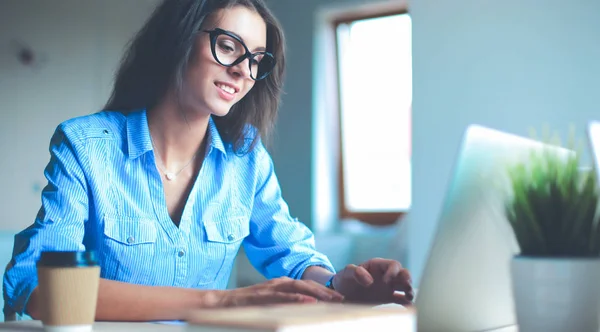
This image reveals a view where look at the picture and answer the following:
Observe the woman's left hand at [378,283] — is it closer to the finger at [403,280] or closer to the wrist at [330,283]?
the finger at [403,280]

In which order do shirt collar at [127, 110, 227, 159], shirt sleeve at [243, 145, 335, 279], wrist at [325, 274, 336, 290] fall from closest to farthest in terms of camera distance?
wrist at [325, 274, 336, 290], shirt collar at [127, 110, 227, 159], shirt sleeve at [243, 145, 335, 279]

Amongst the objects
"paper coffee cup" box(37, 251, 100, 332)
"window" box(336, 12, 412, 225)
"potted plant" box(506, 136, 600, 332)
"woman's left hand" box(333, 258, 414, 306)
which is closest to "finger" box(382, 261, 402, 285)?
"woman's left hand" box(333, 258, 414, 306)

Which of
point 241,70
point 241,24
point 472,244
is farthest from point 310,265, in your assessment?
point 472,244

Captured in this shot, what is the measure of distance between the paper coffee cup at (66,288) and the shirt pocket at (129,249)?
0.56 meters

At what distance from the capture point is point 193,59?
4.98ft

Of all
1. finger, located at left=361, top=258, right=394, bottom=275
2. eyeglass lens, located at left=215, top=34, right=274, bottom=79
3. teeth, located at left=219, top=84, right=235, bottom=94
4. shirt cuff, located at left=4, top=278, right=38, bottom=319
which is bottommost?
shirt cuff, located at left=4, top=278, right=38, bottom=319

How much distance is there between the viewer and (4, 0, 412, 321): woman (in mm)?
1312

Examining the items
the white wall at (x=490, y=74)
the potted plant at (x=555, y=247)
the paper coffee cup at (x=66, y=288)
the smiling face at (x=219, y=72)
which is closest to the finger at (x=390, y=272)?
the potted plant at (x=555, y=247)

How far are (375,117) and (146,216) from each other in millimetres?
3607

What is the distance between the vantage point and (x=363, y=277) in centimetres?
108

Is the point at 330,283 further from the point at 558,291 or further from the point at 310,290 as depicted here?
the point at 558,291

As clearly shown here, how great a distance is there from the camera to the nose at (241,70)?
151 cm

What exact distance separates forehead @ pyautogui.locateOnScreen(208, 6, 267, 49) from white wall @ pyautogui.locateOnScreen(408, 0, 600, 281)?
5.53 ft

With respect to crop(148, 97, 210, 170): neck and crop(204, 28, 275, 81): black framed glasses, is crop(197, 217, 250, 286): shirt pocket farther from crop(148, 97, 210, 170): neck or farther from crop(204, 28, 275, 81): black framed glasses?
crop(204, 28, 275, 81): black framed glasses
